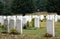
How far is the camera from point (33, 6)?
51.2 meters

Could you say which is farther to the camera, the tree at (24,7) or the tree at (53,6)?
the tree at (24,7)

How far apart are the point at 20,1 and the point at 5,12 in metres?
3.89

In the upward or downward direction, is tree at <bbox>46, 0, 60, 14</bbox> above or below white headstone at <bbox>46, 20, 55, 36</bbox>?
above

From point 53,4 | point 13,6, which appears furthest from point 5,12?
point 53,4

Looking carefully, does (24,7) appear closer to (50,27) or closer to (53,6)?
(53,6)

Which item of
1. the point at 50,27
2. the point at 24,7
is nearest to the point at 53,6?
the point at 24,7

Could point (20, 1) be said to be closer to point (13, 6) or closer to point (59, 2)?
point (13, 6)

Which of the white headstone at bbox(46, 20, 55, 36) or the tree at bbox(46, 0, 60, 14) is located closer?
the white headstone at bbox(46, 20, 55, 36)

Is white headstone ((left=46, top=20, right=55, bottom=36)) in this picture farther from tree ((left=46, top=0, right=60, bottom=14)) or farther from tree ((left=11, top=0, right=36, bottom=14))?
tree ((left=11, top=0, right=36, bottom=14))

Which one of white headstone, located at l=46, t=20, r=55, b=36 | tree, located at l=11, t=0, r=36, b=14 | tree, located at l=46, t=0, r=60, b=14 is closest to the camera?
white headstone, located at l=46, t=20, r=55, b=36

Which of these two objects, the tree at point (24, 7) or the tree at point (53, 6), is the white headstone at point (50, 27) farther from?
the tree at point (24, 7)

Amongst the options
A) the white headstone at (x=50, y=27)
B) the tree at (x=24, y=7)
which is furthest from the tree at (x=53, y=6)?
the white headstone at (x=50, y=27)

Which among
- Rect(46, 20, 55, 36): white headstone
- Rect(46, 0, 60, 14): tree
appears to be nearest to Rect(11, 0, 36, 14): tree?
Rect(46, 0, 60, 14): tree

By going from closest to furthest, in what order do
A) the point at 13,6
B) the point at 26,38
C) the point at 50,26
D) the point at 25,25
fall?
the point at 26,38 < the point at 50,26 < the point at 25,25 < the point at 13,6
